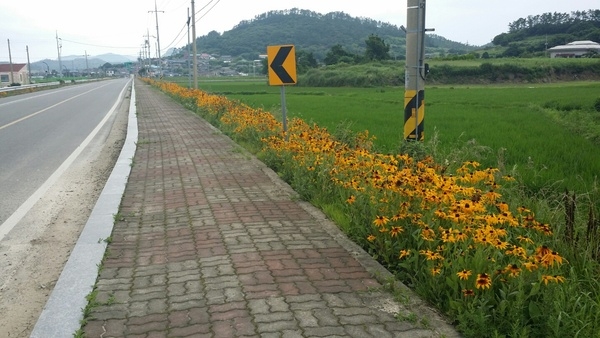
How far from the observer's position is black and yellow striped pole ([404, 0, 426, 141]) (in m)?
6.77

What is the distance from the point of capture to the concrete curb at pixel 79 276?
11.4ft

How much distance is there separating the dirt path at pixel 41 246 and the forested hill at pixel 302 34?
275 ft

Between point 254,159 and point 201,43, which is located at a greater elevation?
point 201,43

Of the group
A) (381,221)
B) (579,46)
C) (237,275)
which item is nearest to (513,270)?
(381,221)

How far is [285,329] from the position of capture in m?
3.34

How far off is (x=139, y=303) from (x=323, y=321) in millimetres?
1287

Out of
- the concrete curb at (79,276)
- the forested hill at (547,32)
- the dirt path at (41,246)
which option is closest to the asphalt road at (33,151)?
the dirt path at (41,246)

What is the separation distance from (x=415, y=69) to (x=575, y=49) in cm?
6653

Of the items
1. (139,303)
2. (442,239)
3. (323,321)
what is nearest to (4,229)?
(139,303)

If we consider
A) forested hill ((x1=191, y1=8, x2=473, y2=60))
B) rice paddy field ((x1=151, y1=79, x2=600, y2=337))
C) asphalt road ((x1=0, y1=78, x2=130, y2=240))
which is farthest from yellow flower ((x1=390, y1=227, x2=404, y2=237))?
forested hill ((x1=191, y1=8, x2=473, y2=60))

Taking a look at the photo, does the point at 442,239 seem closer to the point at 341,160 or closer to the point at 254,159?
the point at 341,160

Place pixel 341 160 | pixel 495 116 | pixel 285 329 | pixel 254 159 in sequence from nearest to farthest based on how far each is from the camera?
1. pixel 285 329
2. pixel 341 160
3. pixel 254 159
4. pixel 495 116

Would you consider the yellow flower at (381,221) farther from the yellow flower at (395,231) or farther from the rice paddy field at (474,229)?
the yellow flower at (395,231)

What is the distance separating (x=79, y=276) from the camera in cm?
427
